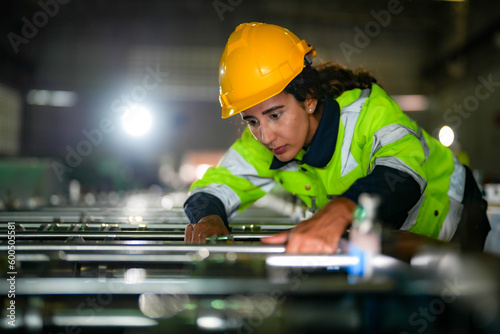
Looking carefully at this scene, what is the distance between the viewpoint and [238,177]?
5.83 feet

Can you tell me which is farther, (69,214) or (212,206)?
(69,214)

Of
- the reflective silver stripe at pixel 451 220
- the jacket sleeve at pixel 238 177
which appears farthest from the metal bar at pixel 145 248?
the reflective silver stripe at pixel 451 220

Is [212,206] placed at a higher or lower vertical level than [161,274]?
higher

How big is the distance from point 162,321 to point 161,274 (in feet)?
0.55

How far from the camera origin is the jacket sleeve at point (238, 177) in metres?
1.72

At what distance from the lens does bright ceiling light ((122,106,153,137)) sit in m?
8.74

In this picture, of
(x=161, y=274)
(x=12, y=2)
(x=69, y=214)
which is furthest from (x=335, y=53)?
(x=161, y=274)

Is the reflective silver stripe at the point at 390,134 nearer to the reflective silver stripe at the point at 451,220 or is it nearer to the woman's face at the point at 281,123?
the woman's face at the point at 281,123

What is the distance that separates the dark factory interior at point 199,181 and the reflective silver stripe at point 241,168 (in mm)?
17

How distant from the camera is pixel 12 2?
21.8ft

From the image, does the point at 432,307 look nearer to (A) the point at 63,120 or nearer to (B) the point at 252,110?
(B) the point at 252,110

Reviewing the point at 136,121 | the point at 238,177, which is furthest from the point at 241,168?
the point at 136,121

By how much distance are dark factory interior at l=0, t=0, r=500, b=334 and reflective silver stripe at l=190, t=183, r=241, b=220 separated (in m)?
0.01

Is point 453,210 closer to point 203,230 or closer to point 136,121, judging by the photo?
point 203,230
